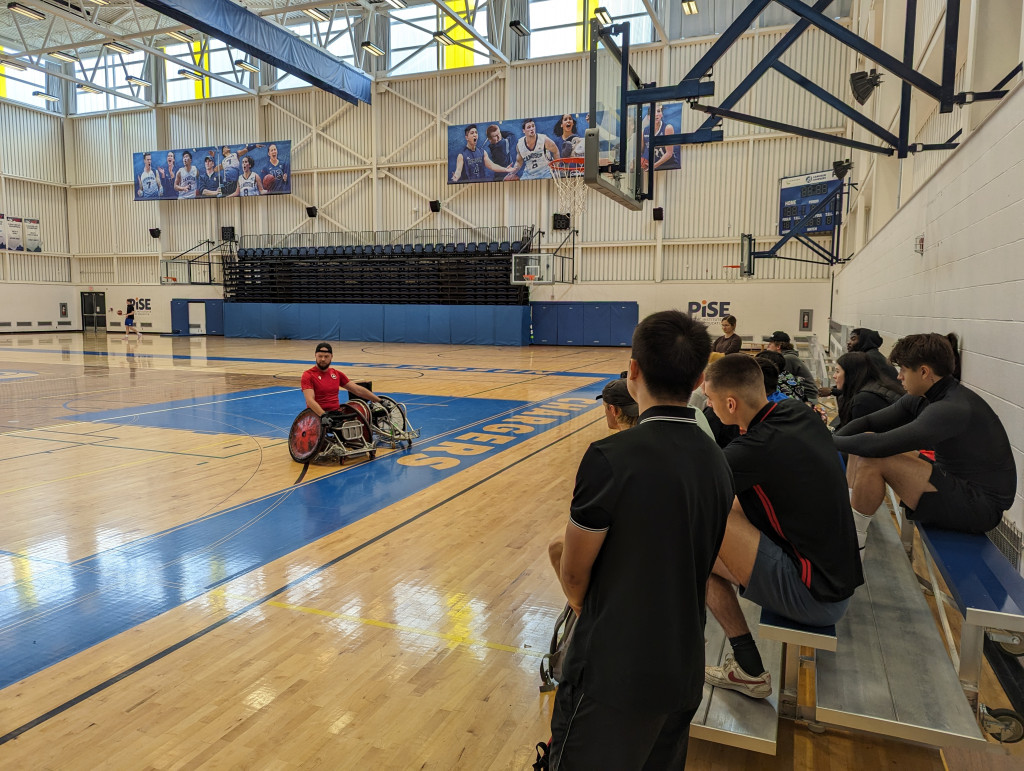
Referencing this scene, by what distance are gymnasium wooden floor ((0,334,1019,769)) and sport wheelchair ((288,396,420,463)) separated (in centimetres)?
19

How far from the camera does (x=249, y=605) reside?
4020mm

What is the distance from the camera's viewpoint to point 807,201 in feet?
67.8

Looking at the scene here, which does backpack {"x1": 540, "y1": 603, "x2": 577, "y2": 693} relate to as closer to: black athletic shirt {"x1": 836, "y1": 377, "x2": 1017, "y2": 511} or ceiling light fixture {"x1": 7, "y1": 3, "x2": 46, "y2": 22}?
black athletic shirt {"x1": 836, "y1": 377, "x2": 1017, "y2": 511}

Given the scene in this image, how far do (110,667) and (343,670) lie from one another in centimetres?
111

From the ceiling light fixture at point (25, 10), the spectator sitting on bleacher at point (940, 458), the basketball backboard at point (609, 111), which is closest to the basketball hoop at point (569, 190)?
the basketball backboard at point (609, 111)

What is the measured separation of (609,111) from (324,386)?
5.10 metres

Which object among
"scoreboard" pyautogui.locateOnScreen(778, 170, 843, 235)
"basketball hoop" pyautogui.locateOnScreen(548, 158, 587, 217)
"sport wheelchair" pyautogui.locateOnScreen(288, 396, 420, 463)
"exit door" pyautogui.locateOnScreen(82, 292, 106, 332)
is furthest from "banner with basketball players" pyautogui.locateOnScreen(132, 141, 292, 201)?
"sport wheelchair" pyautogui.locateOnScreen(288, 396, 420, 463)

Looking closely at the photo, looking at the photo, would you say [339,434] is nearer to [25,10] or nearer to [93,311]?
[25,10]

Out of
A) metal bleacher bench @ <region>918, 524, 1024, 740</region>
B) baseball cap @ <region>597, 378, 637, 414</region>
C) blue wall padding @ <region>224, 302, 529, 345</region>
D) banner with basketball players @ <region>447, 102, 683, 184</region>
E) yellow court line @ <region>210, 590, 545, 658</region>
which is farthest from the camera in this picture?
blue wall padding @ <region>224, 302, 529, 345</region>

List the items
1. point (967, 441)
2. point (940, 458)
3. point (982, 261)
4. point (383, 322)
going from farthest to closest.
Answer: point (383, 322)
point (982, 261)
point (940, 458)
point (967, 441)

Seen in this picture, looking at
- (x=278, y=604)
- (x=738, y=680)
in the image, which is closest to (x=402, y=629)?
(x=278, y=604)

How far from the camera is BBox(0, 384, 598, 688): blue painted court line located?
3660 millimetres

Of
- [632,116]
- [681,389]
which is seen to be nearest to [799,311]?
[632,116]

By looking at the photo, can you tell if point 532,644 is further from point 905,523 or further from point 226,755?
point 905,523
